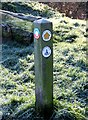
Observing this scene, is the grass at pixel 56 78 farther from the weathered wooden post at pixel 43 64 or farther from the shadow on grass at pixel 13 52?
the weathered wooden post at pixel 43 64

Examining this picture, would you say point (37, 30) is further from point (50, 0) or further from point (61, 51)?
point (50, 0)

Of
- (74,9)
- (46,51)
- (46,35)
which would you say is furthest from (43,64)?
(74,9)

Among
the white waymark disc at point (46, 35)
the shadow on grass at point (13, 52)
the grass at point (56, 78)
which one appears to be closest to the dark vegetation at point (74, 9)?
the grass at point (56, 78)

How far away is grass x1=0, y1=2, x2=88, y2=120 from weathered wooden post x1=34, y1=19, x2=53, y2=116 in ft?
Answer: 0.49

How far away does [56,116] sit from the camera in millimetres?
3033

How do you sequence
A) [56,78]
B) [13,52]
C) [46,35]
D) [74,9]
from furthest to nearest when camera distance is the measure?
[74,9]
[13,52]
[56,78]
[46,35]

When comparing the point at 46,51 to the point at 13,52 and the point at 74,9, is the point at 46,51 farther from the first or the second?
the point at 74,9

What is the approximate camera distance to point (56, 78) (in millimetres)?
3982

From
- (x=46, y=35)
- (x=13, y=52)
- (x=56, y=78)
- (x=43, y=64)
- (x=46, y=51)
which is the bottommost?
(x=56, y=78)

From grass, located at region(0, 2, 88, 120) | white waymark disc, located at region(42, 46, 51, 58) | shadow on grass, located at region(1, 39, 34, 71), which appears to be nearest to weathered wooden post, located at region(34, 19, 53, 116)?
white waymark disc, located at region(42, 46, 51, 58)

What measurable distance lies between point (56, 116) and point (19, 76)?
1.27 meters

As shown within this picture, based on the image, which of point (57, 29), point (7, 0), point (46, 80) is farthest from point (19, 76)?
point (7, 0)

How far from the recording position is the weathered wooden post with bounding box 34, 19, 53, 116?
2863 millimetres

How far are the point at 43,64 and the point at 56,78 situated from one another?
1.11 meters
